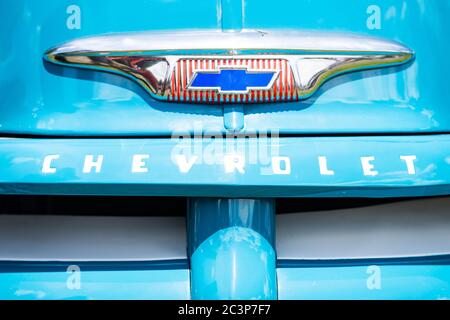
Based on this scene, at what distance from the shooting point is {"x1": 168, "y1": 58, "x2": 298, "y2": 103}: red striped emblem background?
152 centimetres

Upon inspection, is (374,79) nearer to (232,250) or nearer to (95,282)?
(232,250)

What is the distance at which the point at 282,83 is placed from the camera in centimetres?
153

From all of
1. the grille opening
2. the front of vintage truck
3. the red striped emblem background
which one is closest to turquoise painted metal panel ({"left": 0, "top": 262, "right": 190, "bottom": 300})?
the front of vintage truck

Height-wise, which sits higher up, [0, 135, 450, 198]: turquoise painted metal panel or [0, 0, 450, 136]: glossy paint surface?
[0, 0, 450, 136]: glossy paint surface

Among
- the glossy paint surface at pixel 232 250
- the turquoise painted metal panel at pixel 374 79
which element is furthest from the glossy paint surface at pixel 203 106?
the glossy paint surface at pixel 232 250

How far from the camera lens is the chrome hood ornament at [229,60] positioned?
1.52 meters

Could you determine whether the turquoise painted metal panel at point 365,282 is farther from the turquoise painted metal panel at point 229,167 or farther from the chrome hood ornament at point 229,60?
the chrome hood ornament at point 229,60

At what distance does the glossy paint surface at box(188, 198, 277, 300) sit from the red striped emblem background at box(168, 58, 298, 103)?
25 cm

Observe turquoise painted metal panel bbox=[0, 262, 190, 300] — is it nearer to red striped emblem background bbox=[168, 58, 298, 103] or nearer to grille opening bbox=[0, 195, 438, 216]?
grille opening bbox=[0, 195, 438, 216]

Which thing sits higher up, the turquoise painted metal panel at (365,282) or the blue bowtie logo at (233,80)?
the blue bowtie logo at (233,80)

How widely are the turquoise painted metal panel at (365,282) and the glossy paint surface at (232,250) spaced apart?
0.07 metres

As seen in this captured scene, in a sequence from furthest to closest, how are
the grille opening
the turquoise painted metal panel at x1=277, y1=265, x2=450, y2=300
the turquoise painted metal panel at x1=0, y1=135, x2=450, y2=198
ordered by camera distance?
the grille opening < the turquoise painted metal panel at x1=277, y1=265, x2=450, y2=300 < the turquoise painted metal panel at x1=0, y1=135, x2=450, y2=198

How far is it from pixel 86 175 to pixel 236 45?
1.57ft

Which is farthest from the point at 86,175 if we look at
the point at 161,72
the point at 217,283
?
the point at 217,283
